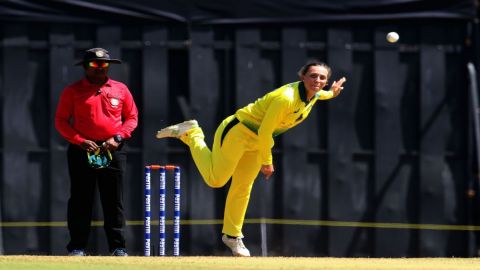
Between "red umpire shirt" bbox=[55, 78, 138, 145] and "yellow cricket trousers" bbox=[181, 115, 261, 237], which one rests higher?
"red umpire shirt" bbox=[55, 78, 138, 145]

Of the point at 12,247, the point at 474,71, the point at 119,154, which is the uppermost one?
the point at 474,71

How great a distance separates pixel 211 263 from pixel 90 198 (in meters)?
1.60

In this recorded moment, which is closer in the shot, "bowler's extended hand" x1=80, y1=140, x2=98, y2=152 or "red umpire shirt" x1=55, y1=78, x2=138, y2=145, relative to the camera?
"bowler's extended hand" x1=80, y1=140, x2=98, y2=152

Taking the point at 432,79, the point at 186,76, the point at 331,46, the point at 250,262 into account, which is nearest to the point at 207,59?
the point at 186,76

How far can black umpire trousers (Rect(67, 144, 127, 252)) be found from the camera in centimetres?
1159

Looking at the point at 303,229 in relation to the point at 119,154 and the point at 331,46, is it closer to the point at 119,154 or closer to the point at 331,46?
the point at 331,46

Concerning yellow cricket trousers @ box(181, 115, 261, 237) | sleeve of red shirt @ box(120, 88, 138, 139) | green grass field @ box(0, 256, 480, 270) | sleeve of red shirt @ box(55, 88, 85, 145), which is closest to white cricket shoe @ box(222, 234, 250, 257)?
yellow cricket trousers @ box(181, 115, 261, 237)

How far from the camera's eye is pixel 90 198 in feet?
38.2

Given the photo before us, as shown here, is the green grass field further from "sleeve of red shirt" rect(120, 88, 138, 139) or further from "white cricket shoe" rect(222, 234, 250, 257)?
"sleeve of red shirt" rect(120, 88, 138, 139)

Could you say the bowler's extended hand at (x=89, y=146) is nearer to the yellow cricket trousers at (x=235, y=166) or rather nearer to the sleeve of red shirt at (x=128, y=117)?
the sleeve of red shirt at (x=128, y=117)

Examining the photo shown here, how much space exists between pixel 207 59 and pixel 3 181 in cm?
236

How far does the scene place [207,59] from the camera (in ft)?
45.5

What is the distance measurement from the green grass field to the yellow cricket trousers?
19.2 inches

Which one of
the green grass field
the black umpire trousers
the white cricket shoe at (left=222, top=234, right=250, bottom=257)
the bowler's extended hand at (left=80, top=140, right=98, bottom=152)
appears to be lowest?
the green grass field
